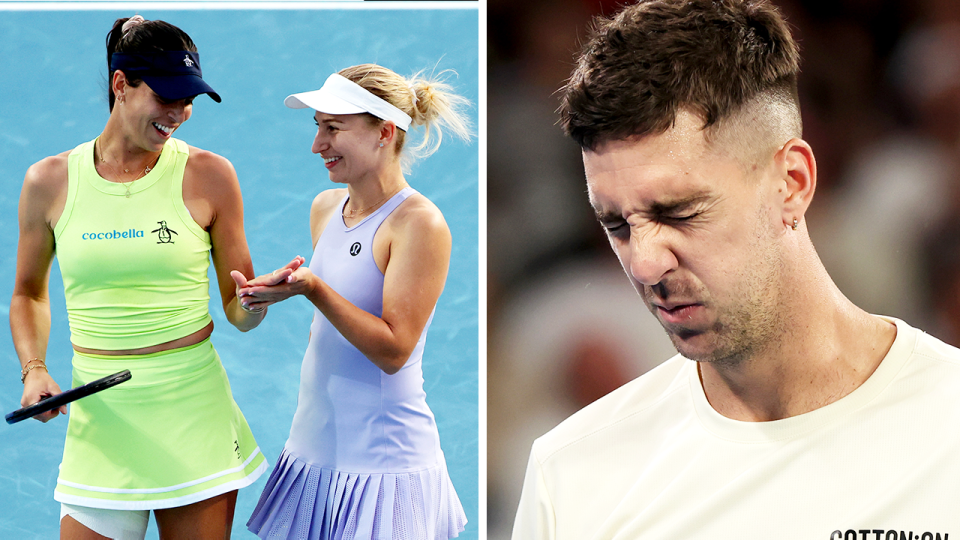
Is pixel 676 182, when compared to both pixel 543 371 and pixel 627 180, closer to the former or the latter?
pixel 627 180

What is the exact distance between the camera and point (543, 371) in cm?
225

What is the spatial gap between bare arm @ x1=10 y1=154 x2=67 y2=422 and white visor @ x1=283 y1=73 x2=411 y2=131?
1.97ft

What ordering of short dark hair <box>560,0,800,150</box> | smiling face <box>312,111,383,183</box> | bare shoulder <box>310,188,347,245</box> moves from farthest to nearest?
bare shoulder <box>310,188,347,245</box>
smiling face <box>312,111,383,183</box>
short dark hair <box>560,0,800,150</box>

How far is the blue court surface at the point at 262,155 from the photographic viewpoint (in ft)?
7.97

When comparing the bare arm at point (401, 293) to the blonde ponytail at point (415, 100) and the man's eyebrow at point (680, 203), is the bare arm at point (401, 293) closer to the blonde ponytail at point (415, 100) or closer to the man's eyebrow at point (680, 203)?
the blonde ponytail at point (415, 100)

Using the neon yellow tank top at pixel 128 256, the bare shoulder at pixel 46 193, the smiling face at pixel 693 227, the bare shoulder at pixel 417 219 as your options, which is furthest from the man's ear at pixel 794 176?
the bare shoulder at pixel 46 193

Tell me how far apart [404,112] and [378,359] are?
2.02ft

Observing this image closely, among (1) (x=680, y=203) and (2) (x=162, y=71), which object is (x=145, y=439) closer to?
(2) (x=162, y=71)

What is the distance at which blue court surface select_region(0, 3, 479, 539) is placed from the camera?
2430mm

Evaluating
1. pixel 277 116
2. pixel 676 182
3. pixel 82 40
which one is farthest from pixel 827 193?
pixel 82 40

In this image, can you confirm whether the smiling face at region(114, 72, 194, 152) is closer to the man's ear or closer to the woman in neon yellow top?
the woman in neon yellow top

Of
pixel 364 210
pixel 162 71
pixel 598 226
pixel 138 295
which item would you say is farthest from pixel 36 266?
pixel 598 226

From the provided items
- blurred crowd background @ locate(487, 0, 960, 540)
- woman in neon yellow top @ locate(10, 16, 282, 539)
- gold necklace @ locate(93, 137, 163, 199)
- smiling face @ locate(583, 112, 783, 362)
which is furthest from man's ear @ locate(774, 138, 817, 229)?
gold necklace @ locate(93, 137, 163, 199)

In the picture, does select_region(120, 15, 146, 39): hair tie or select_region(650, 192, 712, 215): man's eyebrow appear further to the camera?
select_region(120, 15, 146, 39): hair tie
